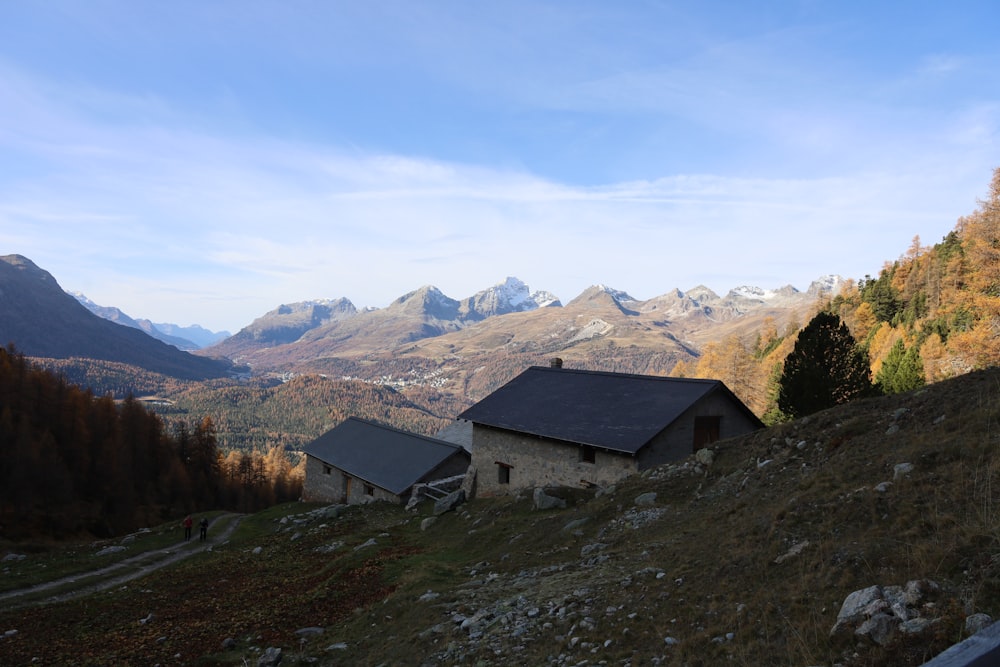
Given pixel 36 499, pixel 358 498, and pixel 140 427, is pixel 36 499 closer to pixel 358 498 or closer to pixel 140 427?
pixel 140 427

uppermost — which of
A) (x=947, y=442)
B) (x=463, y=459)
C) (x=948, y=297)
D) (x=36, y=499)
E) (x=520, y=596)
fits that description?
(x=948, y=297)

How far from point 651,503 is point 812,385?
1649 cm

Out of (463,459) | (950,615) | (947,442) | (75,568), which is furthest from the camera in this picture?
(463,459)

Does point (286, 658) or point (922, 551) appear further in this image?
point (286, 658)

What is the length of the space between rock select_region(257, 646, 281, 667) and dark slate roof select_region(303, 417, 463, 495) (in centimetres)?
2866

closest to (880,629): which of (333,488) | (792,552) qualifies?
(792,552)

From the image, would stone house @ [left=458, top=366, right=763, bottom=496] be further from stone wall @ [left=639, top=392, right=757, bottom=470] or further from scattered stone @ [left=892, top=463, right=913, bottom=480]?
scattered stone @ [left=892, top=463, right=913, bottom=480]

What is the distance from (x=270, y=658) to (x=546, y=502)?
13.7 m

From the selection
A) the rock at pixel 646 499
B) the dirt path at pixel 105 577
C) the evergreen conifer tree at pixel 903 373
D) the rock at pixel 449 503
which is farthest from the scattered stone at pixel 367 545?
the evergreen conifer tree at pixel 903 373

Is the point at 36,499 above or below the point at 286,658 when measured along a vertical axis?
below

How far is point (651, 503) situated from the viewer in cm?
1884

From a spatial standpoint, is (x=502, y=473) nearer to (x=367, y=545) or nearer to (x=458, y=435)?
(x=367, y=545)

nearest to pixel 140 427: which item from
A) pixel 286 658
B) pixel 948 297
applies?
pixel 286 658

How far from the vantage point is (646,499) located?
63.0 feet
